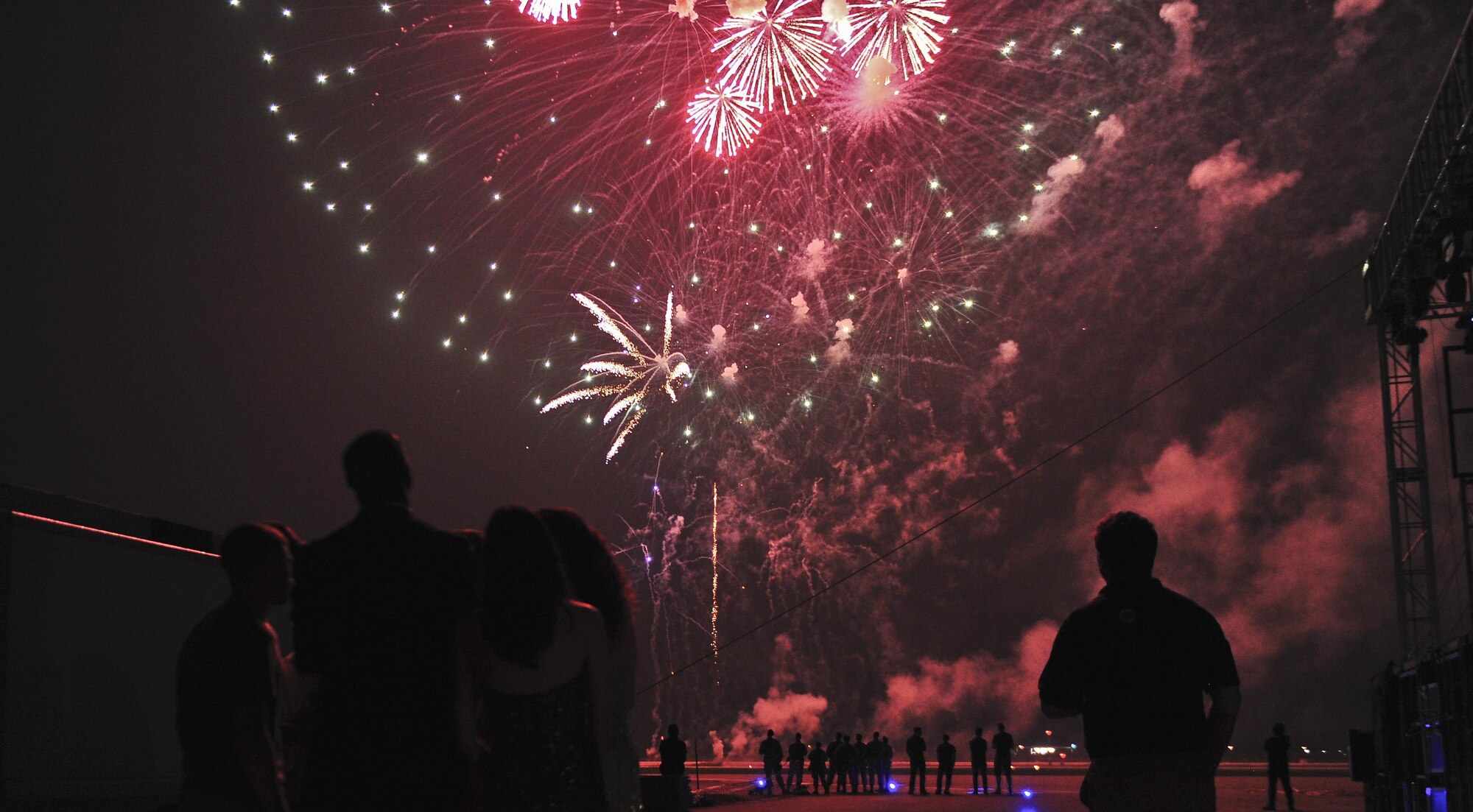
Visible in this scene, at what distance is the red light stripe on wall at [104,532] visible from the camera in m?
6.13

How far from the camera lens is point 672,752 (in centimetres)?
1775

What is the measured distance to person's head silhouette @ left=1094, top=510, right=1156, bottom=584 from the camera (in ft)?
13.5

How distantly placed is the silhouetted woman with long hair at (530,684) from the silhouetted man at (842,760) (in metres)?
24.0

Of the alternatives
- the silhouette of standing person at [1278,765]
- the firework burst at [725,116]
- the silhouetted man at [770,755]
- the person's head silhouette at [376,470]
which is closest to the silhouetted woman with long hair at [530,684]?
the person's head silhouette at [376,470]

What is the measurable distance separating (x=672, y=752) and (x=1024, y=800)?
6.98 meters

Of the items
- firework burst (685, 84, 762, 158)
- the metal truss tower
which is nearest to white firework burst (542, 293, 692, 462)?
firework burst (685, 84, 762, 158)

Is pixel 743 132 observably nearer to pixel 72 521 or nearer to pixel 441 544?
pixel 72 521

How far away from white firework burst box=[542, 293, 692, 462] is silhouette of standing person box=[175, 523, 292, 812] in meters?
22.2

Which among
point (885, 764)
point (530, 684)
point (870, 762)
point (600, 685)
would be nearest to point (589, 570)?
point (600, 685)

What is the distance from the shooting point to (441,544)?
341cm

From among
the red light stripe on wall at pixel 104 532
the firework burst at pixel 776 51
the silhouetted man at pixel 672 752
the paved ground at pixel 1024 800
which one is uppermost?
the firework burst at pixel 776 51

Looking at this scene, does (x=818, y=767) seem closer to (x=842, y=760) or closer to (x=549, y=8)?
(x=842, y=760)

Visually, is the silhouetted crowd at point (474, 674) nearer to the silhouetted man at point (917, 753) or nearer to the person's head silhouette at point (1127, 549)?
the person's head silhouette at point (1127, 549)

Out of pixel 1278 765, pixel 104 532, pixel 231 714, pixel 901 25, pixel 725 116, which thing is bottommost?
pixel 1278 765
